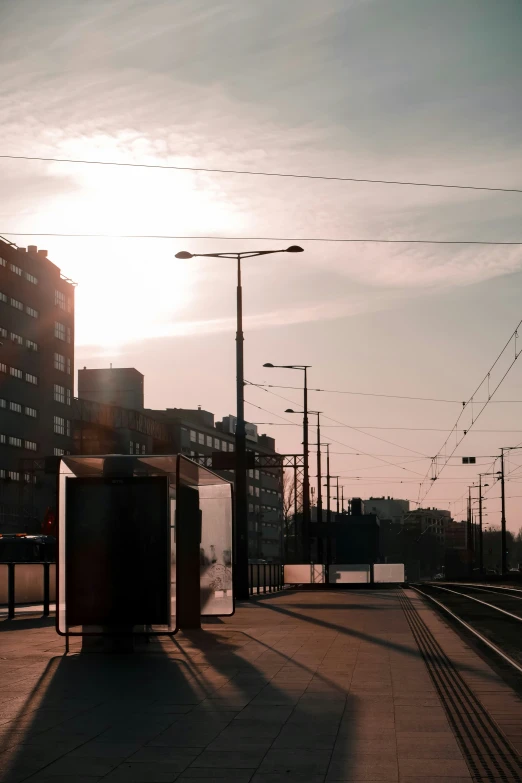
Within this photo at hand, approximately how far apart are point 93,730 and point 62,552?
20.1 feet

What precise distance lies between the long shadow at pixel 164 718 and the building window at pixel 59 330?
74.8m

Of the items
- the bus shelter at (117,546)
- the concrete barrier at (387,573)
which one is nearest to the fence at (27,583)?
the bus shelter at (117,546)

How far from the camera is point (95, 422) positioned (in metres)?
97.8

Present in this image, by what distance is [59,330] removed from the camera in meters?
87.2

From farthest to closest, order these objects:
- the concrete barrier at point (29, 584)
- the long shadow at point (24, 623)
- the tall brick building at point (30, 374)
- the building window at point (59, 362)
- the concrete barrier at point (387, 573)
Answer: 1. the building window at point (59, 362)
2. the tall brick building at point (30, 374)
3. the concrete barrier at point (387, 573)
4. the concrete barrier at point (29, 584)
5. the long shadow at point (24, 623)

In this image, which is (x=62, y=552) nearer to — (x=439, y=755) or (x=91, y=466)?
(x=91, y=466)

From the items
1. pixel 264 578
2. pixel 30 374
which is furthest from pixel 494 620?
pixel 30 374

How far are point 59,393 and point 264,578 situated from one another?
168ft

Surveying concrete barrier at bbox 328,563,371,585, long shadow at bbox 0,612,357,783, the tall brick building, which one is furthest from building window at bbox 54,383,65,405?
long shadow at bbox 0,612,357,783

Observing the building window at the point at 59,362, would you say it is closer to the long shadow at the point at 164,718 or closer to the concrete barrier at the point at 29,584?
the concrete barrier at the point at 29,584

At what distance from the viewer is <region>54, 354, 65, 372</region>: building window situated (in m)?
86.2

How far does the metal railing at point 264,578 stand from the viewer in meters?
35.8

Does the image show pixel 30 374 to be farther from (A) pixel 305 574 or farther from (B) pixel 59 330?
(A) pixel 305 574

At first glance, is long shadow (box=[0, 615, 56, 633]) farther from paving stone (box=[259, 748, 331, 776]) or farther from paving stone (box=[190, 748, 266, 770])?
paving stone (box=[259, 748, 331, 776])
